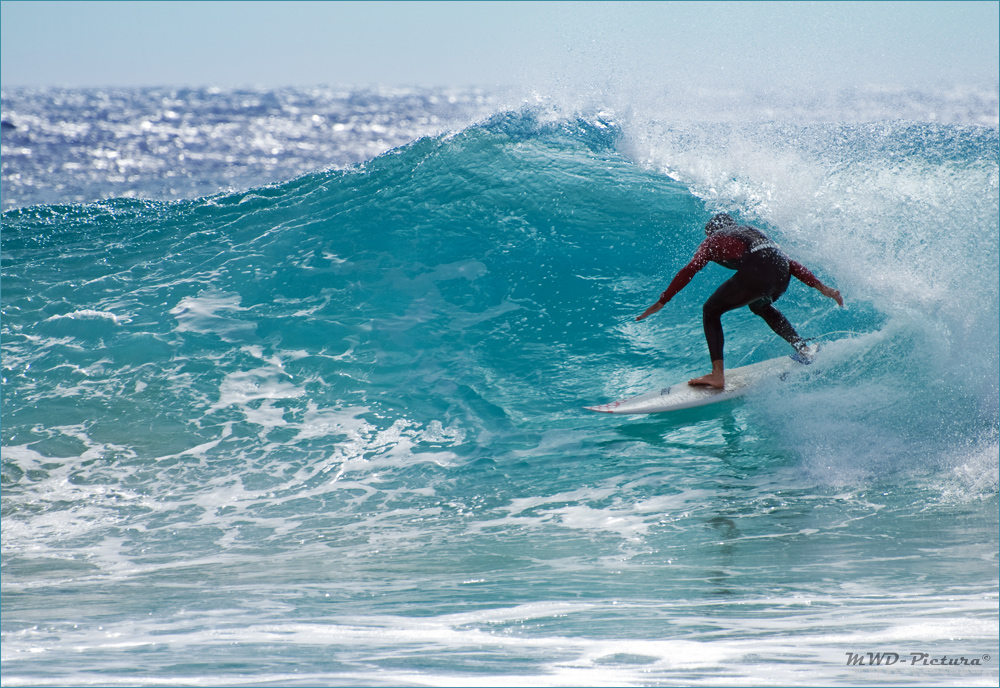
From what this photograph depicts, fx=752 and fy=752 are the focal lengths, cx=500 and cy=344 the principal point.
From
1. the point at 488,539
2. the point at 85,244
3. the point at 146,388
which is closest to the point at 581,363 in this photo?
the point at 488,539

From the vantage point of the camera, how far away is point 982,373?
18.2 feet

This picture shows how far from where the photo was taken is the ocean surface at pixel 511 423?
3.37m

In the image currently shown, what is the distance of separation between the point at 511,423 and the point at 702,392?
1488 millimetres

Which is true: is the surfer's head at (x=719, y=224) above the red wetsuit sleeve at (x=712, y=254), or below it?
above

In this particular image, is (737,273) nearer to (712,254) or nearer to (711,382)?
(712,254)

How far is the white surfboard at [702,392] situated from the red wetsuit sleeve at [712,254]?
793mm

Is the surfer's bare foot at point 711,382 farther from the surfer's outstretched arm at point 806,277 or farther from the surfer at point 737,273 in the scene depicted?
the surfer's outstretched arm at point 806,277

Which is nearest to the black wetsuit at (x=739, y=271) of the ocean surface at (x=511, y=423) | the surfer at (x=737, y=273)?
the surfer at (x=737, y=273)

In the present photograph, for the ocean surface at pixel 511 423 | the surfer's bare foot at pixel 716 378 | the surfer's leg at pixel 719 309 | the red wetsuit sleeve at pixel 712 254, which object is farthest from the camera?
the surfer's bare foot at pixel 716 378

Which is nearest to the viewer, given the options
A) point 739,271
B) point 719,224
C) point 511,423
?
point 739,271

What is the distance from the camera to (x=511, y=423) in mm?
5961

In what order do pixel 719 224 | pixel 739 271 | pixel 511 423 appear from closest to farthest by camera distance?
pixel 739 271 < pixel 719 224 < pixel 511 423

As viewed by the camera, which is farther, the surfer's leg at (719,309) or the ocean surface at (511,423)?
the surfer's leg at (719,309)

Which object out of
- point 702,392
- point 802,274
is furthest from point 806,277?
point 702,392
